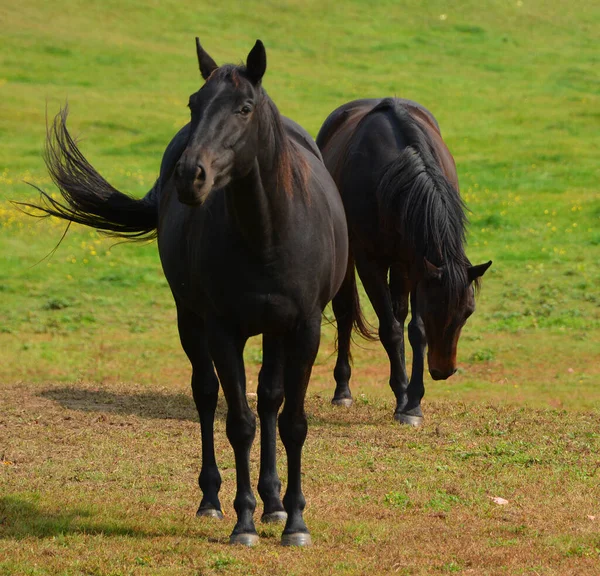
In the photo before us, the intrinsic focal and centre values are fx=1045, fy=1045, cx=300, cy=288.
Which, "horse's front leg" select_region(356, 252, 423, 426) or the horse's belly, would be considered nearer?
the horse's belly

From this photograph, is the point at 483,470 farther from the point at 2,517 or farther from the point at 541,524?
the point at 2,517

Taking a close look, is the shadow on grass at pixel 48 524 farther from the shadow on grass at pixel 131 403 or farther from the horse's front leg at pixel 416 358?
the horse's front leg at pixel 416 358

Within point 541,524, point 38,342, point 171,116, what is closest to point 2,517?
point 541,524

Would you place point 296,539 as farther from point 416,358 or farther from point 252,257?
point 416,358

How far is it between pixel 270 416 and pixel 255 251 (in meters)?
1.08

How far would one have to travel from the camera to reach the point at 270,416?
571 centimetres

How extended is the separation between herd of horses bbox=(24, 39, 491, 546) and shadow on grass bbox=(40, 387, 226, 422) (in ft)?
7.20

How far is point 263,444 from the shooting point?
225 inches

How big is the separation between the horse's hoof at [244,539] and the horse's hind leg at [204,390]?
0.62 m

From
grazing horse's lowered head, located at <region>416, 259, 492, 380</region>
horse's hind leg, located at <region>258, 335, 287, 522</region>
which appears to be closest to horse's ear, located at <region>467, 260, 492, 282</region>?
grazing horse's lowered head, located at <region>416, 259, 492, 380</region>

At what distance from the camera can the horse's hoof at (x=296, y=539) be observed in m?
5.33

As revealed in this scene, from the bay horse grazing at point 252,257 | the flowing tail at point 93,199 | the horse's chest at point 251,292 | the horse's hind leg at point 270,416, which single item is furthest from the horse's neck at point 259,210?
the flowing tail at point 93,199

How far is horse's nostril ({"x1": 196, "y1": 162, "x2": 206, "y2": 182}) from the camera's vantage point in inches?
171

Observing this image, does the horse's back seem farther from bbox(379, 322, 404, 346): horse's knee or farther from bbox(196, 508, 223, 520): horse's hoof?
bbox(196, 508, 223, 520): horse's hoof
